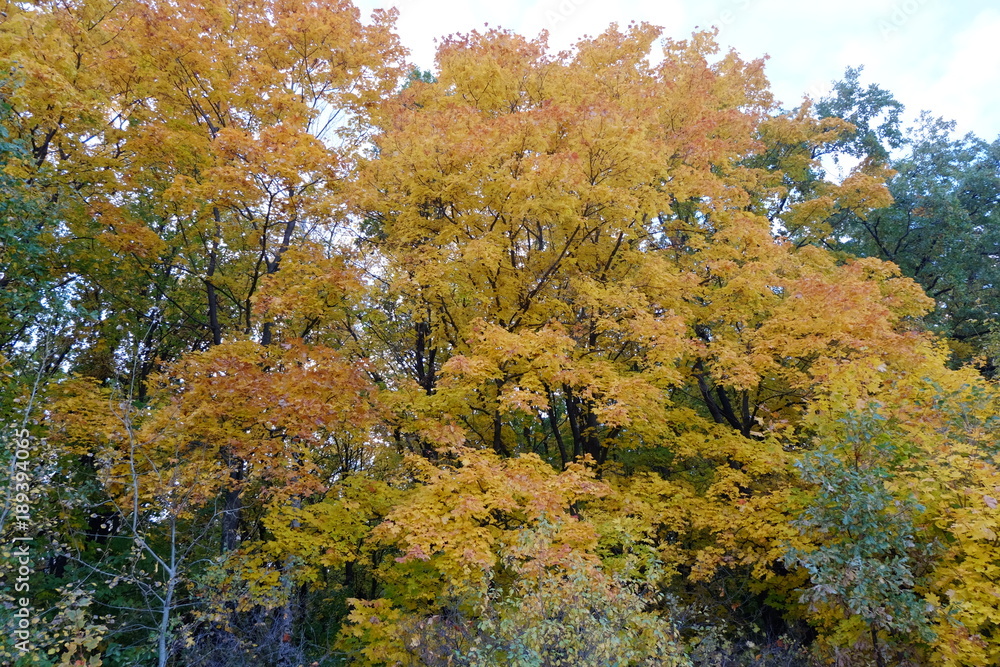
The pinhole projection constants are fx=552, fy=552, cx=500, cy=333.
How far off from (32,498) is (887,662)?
32.6 ft

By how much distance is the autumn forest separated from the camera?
20.5ft
